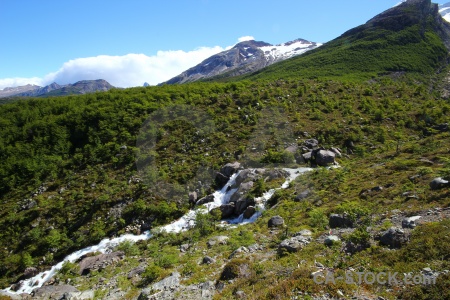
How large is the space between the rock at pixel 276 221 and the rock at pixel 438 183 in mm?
9425

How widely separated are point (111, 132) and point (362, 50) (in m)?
104

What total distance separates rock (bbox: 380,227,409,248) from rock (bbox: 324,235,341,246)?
1.98 m

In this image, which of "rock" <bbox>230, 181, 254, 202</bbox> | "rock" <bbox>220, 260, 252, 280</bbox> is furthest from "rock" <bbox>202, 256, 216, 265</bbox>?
"rock" <bbox>230, 181, 254, 202</bbox>

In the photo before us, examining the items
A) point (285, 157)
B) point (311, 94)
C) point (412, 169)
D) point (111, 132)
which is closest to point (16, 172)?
point (111, 132)

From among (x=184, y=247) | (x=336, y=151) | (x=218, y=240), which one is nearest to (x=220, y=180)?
(x=218, y=240)

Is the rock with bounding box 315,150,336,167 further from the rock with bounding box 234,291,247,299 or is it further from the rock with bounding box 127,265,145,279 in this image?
the rock with bounding box 234,291,247,299

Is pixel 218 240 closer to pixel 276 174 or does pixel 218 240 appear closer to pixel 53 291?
pixel 53 291

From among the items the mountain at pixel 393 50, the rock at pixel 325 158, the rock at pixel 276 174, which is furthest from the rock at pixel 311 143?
the mountain at pixel 393 50

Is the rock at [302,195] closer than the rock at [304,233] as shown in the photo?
No

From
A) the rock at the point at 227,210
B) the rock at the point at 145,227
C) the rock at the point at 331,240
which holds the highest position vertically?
the rock at the point at 331,240

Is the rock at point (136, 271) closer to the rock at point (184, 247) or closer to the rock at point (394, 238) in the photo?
the rock at point (184, 247)

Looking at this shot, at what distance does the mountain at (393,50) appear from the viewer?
89.7m

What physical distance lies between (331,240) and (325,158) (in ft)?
58.5

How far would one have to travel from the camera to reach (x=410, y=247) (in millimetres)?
10969
